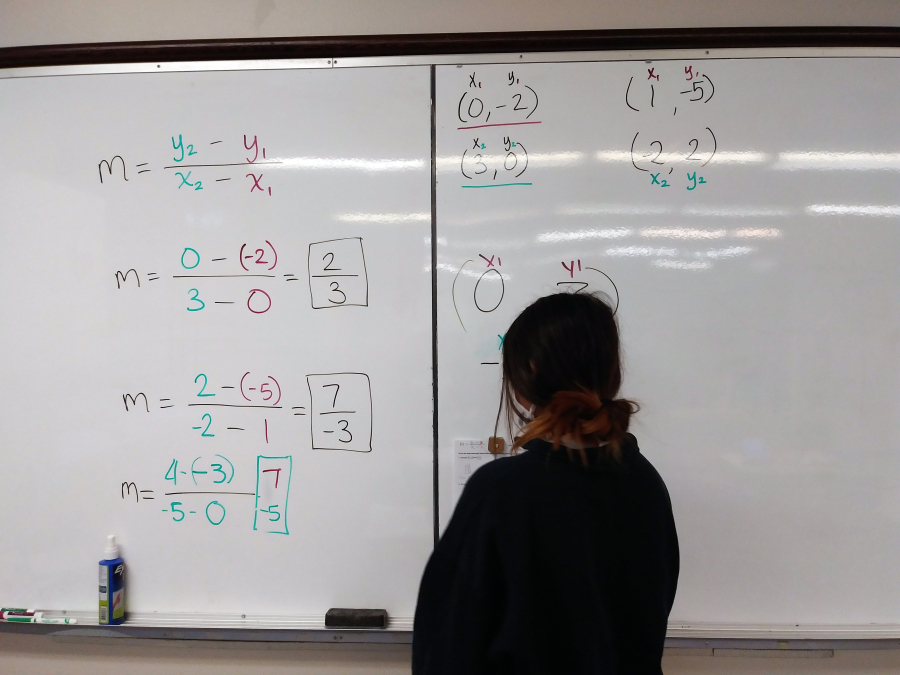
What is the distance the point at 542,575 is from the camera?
0.70m

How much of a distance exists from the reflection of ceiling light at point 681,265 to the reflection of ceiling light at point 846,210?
29cm

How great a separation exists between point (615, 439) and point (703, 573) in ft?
2.39

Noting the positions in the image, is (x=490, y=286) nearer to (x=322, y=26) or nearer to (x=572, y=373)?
(x=572, y=373)

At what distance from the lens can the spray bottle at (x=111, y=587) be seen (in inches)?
47.6

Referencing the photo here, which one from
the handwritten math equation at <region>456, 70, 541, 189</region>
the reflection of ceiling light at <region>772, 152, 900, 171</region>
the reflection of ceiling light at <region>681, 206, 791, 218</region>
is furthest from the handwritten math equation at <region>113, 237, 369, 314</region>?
the reflection of ceiling light at <region>772, 152, 900, 171</region>

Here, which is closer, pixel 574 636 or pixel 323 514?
pixel 574 636

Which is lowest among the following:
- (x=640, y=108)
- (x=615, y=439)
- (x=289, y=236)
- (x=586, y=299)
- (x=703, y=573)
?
(x=703, y=573)

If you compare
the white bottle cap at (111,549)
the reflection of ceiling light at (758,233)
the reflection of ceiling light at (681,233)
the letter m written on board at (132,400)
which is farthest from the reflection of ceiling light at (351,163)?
the white bottle cap at (111,549)

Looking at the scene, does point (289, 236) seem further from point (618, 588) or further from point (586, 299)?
point (618, 588)

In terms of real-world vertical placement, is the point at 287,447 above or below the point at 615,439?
below

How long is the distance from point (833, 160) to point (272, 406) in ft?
5.01

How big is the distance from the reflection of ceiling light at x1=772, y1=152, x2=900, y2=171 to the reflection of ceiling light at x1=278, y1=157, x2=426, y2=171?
0.90m

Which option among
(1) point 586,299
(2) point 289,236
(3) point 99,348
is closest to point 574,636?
(1) point 586,299

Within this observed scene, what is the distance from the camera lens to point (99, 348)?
1267 mm
